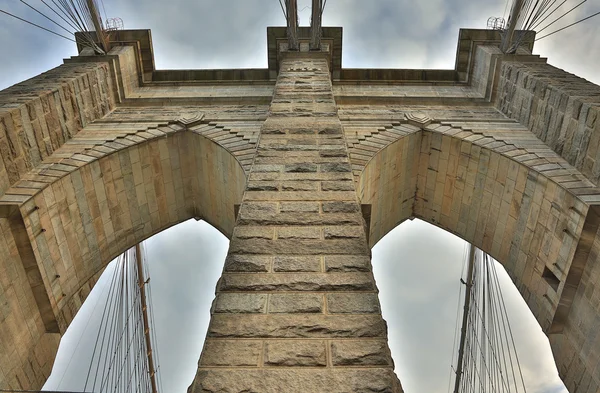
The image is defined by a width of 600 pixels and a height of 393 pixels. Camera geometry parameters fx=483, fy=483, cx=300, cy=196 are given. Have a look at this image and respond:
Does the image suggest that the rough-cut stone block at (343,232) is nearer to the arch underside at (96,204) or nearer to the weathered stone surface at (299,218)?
the weathered stone surface at (299,218)

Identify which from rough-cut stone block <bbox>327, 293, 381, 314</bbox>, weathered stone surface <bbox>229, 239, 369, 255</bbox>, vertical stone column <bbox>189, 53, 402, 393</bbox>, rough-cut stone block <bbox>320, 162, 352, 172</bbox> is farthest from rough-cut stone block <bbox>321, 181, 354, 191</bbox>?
rough-cut stone block <bbox>327, 293, 381, 314</bbox>

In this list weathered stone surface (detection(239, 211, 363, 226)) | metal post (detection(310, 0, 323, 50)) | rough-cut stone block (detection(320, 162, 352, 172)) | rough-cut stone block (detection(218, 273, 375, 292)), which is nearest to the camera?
rough-cut stone block (detection(218, 273, 375, 292))

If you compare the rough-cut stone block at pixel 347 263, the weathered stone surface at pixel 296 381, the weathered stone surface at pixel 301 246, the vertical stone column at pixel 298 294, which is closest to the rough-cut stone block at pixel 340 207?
the vertical stone column at pixel 298 294

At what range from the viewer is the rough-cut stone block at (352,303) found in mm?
3439

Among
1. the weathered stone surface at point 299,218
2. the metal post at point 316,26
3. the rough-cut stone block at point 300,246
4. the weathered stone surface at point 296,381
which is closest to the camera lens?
the weathered stone surface at point 296,381

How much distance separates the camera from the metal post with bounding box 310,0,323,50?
1252 centimetres

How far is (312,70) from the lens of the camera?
35.0 feet

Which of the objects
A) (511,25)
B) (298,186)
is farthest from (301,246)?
(511,25)

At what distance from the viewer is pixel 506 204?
843cm

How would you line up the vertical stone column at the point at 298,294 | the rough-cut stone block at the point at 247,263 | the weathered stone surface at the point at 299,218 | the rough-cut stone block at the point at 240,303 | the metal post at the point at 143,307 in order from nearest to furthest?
the vertical stone column at the point at 298,294
the rough-cut stone block at the point at 240,303
the rough-cut stone block at the point at 247,263
the weathered stone surface at the point at 299,218
the metal post at the point at 143,307

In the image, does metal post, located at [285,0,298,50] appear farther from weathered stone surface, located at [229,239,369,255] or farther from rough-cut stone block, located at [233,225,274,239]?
→ weathered stone surface, located at [229,239,369,255]

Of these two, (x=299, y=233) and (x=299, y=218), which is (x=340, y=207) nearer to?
(x=299, y=218)

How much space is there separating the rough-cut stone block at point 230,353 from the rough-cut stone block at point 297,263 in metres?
0.85

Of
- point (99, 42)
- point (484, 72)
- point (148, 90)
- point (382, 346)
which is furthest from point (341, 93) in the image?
point (382, 346)
